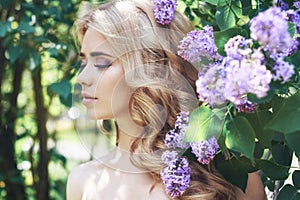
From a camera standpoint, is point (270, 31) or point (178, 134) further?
point (178, 134)

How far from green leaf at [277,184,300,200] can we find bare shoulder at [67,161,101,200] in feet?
1.48

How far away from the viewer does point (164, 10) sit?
1353 millimetres

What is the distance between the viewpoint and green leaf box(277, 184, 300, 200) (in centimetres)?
124

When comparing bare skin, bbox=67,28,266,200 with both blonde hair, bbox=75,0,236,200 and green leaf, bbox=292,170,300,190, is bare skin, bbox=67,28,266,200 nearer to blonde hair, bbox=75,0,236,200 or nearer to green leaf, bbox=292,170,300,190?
blonde hair, bbox=75,0,236,200

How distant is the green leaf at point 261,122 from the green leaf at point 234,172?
0.44 feet

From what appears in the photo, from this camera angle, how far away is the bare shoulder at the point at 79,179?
4.92 feet

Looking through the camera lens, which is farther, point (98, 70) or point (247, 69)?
point (98, 70)

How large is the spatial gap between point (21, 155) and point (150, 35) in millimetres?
1964

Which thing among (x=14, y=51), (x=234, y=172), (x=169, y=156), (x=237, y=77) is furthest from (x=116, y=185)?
(x=14, y=51)

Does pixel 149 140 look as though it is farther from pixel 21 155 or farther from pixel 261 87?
pixel 21 155

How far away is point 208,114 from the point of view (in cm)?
105

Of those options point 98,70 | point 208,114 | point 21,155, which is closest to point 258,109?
point 208,114

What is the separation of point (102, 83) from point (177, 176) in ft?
0.81

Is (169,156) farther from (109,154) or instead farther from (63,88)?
(63,88)
